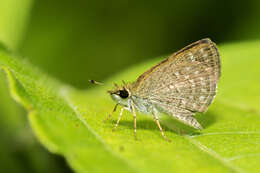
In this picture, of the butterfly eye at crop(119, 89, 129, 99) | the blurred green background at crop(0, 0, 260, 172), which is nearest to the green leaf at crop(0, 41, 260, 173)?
the butterfly eye at crop(119, 89, 129, 99)

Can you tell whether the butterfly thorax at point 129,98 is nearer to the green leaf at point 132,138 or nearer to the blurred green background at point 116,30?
the green leaf at point 132,138

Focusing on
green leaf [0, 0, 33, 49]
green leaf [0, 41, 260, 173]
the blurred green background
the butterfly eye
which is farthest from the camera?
the blurred green background

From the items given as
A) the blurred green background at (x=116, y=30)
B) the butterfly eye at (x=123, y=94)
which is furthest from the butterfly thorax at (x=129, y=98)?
the blurred green background at (x=116, y=30)

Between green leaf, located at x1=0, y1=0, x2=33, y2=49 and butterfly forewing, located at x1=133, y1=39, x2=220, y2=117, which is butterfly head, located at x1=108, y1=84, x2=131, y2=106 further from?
green leaf, located at x1=0, y1=0, x2=33, y2=49

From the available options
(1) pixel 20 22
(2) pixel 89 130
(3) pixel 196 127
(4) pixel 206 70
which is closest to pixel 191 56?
(4) pixel 206 70

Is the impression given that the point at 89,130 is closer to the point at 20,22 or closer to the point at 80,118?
the point at 80,118

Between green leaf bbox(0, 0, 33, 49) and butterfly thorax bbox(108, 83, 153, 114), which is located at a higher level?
green leaf bbox(0, 0, 33, 49)

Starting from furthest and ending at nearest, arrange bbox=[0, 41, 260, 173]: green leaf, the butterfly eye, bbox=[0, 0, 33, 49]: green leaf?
bbox=[0, 0, 33, 49]: green leaf
the butterfly eye
bbox=[0, 41, 260, 173]: green leaf
